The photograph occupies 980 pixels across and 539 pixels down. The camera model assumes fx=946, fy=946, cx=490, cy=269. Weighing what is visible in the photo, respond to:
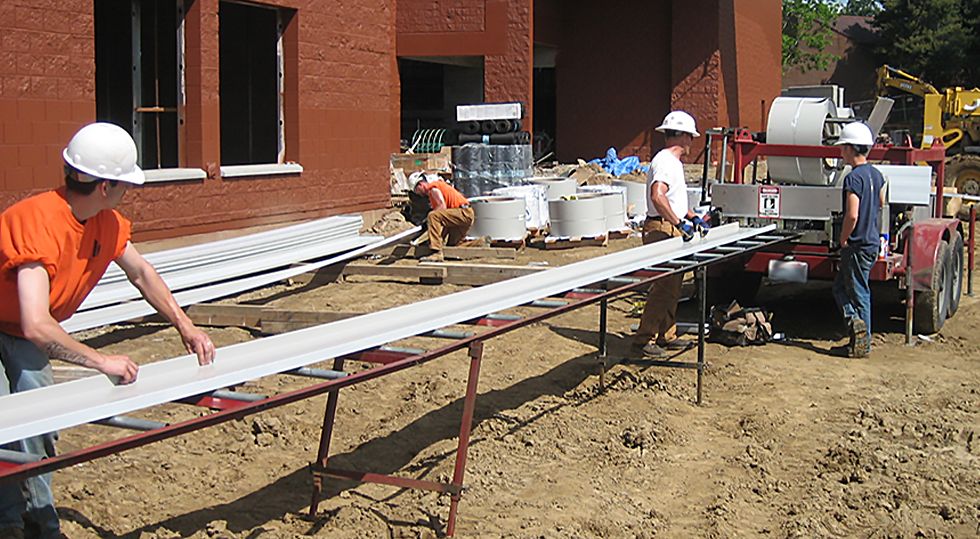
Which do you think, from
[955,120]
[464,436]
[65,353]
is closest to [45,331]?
[65,353]

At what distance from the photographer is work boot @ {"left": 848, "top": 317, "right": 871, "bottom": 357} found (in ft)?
26.2

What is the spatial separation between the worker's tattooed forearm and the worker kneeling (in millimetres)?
9010

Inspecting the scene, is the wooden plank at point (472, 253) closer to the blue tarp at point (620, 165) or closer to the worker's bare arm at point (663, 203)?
the worker's bare arm at point (663, 203)

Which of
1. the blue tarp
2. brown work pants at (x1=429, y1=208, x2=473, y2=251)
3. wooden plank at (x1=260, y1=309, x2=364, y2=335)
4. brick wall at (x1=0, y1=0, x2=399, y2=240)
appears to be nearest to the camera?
wooden plank at (x1=260, y1=309, x2=364, y2=335)

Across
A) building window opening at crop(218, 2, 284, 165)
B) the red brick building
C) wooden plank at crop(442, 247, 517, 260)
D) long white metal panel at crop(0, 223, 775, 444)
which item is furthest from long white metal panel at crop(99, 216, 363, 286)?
long white metal panel at crop(0, 223, 775, 444)

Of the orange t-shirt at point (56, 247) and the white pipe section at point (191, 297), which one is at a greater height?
the orange t-shirt at point (56, 247)

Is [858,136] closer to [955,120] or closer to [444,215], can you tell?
[444,215]

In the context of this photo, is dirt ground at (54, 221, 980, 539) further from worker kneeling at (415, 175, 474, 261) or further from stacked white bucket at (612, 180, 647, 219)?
stacked white bucket at (612, 180, 647, 219)

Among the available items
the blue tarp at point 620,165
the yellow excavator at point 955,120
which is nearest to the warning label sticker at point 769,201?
the yellow excavator at point 955,120

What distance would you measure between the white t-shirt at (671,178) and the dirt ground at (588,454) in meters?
1.35

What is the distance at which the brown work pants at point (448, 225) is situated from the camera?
42.1ft

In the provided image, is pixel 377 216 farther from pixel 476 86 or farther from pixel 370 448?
pixel 476 86

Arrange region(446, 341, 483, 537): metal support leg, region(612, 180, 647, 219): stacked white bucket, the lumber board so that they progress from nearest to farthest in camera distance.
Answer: region(446, 341, 483, 537): metal support leg < the lumber board < region(612, 180, 647, 219): stacked white bucket

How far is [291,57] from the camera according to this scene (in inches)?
524
